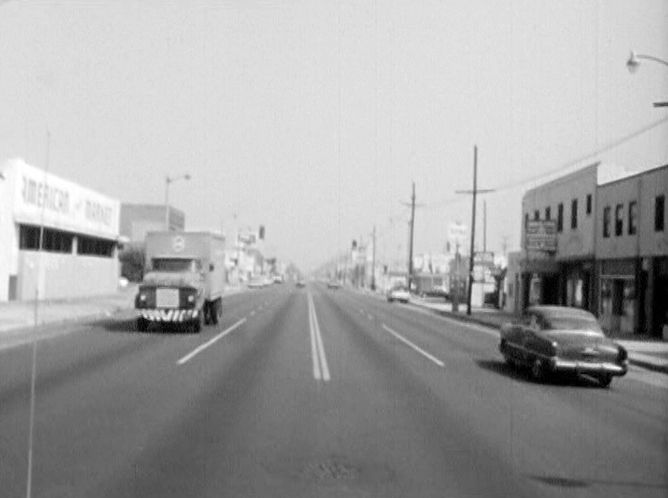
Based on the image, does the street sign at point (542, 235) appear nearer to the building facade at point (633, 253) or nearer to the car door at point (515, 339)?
the building facade at point (633, 253)

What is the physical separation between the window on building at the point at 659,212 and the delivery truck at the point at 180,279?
18350mm

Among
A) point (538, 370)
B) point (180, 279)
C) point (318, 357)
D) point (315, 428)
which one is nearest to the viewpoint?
point (315, 428)

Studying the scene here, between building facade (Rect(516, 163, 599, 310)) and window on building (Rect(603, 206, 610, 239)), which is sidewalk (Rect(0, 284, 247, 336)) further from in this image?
window on building (Rect(603, 206, 610, 239))

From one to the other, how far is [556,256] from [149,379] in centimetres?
3452

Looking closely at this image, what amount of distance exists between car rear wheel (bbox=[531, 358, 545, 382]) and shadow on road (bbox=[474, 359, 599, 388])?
0.42 ft

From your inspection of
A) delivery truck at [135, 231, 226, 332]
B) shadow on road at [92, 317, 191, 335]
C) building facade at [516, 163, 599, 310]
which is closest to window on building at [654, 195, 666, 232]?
building facade at [516, 163, 599, 310]

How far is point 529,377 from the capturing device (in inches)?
703

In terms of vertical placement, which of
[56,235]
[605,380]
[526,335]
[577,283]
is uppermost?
[56,235]

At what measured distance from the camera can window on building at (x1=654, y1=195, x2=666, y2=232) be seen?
32562 millimetres

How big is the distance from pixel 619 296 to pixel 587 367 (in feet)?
73.2

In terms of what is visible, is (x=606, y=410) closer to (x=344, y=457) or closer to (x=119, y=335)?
(x=344, y=457)

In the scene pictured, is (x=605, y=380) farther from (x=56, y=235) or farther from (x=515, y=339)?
(x=56, y=235)

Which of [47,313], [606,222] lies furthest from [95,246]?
[606,222]

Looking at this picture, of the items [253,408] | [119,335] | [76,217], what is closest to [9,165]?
[76,217]
